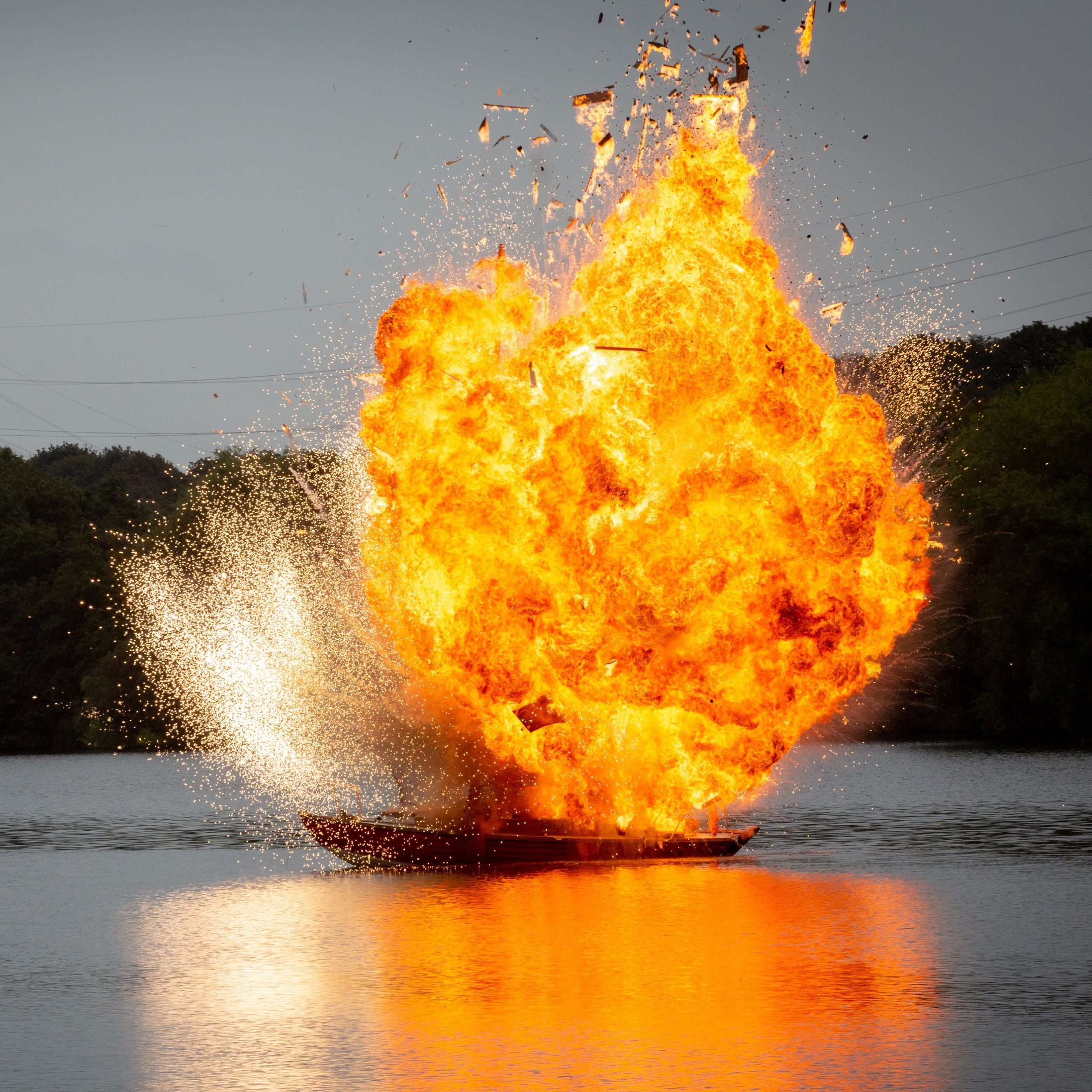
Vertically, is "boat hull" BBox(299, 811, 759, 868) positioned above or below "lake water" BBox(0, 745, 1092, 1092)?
above

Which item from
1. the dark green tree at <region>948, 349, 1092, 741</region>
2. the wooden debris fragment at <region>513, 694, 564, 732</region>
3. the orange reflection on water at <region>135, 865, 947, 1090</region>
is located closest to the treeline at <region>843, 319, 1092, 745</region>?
the dark green tree at <region>948, 349, 1092, 741</region>

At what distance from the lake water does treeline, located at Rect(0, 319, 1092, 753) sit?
93.8 ft

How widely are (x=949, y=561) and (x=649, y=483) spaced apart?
57587mm

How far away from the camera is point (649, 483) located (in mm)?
33219

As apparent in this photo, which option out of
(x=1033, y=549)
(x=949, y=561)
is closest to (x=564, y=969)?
(x=1033, y=549)

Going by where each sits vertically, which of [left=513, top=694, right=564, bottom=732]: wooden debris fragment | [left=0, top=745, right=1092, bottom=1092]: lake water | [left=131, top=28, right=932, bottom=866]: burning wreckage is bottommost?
[left=0, top=745, right=1092, bottom=1092]: lake water

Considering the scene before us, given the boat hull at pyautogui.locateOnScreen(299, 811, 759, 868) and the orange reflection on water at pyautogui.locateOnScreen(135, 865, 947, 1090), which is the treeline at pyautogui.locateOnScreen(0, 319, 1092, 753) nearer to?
the boat hull at pyautogui.locateOnScreen(299, 811, 759, 868)

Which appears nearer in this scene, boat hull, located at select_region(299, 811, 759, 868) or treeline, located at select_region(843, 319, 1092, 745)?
boat hull, located at select_region(299, 811, 759, 868)

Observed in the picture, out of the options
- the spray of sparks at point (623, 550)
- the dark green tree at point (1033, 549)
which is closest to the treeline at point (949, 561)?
the dark green tree at point (1033, 549)

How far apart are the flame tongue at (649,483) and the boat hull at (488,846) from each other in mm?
3336

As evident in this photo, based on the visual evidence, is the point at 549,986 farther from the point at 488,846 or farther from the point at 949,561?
the point at 949,561

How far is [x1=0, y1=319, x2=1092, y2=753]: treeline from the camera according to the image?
269 feet

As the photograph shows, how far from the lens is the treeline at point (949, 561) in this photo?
81938 mm

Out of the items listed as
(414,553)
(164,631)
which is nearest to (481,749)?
(414,553)
